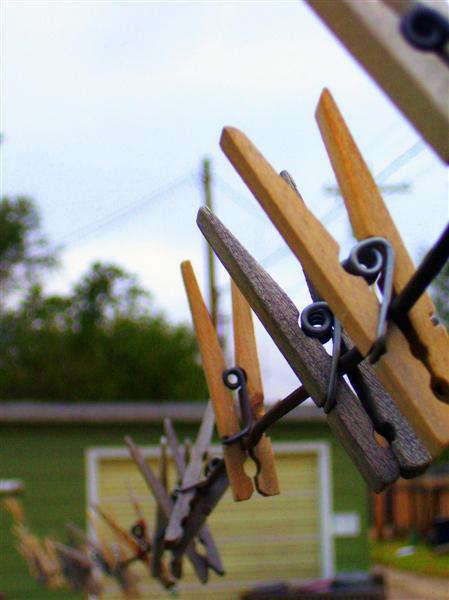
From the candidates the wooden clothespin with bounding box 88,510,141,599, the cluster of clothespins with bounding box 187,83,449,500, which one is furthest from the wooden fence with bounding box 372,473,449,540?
the cluster of clothespins with bounding box 187,83,449,500

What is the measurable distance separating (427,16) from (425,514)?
71.0ft

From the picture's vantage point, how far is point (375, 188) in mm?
1113

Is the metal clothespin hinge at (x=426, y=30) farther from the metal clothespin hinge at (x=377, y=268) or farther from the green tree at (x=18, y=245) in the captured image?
the green tree at (x=18, y=245)

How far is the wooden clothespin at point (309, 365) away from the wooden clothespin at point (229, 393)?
0.43m

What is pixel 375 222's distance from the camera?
3.57 ft

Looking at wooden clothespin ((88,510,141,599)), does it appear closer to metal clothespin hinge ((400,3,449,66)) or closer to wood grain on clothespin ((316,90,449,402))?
wood grain on clothespin ((316,90,449,402))

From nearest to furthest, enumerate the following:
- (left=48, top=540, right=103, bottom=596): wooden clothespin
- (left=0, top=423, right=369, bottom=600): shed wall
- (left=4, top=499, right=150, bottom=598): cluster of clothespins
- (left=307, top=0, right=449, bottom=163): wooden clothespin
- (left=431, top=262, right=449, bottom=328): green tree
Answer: (left=307, top=0, right=449, bottom=163): wooden clothespin → (left=4, top=499, right=150, bottom=598): cluster of clothespins → (left=48, top=540, right=103, bottom=596): wooden clothespin → (left=0, top=423, right=369, bottom=600): shed wall → (left=431, top=262, right=449, bottom=328): green tree

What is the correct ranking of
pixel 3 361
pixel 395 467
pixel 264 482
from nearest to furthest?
pixel 395 467 → pixel 264 482 → pixel 3 361

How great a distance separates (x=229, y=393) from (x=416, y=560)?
16.6 metres

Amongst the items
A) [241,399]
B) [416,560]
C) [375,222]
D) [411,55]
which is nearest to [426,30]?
[411,55]

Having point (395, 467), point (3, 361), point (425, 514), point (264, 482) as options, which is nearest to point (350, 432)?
point (395, 467)

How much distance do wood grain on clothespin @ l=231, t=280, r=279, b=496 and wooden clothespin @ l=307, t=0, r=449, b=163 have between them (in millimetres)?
1190

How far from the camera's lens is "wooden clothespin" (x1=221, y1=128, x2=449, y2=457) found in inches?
42.1

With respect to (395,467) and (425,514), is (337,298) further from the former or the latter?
(425,514)
